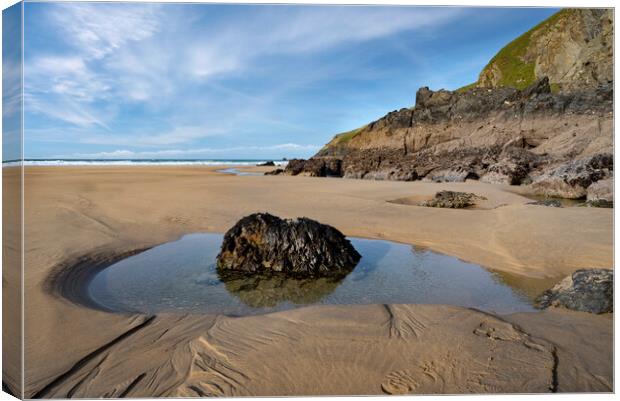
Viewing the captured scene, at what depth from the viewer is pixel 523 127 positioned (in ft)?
87.4

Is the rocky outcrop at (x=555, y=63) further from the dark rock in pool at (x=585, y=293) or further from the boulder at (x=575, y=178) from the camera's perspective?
the dark rock in pool at (x=585, y=293)

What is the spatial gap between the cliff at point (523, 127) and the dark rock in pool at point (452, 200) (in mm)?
4697

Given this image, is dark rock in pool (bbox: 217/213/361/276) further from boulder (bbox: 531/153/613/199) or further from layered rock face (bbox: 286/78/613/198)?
layered rock face (bbox: 286/78/613/198)

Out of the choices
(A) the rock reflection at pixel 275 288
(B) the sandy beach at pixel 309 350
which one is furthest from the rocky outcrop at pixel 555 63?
(B) the sandy beach at pixel 309 350

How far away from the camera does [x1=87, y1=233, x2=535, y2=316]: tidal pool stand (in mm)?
3828

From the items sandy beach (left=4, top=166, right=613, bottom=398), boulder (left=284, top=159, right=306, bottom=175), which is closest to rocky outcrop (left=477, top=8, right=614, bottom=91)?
boulder (left=284, top=159, right=306, bottom=175)

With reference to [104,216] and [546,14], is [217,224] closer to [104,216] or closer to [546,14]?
[104,216]

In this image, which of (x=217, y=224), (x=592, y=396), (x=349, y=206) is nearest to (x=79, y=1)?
(x=592, y=396)

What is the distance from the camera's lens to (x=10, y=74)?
2570mm

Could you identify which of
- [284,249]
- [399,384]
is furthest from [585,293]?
[284,249]

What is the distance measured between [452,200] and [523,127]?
20.1 m

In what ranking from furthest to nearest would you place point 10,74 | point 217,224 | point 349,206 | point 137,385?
point 349,206 < point 217,224 < point 10,74 < point 137,385

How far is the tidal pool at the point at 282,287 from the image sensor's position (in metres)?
3.83

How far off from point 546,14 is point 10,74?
4419 mm
